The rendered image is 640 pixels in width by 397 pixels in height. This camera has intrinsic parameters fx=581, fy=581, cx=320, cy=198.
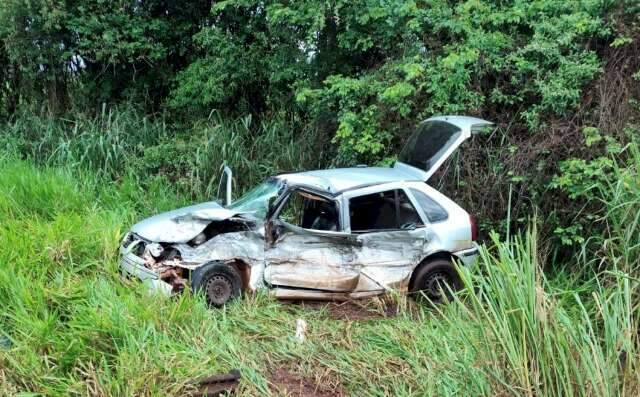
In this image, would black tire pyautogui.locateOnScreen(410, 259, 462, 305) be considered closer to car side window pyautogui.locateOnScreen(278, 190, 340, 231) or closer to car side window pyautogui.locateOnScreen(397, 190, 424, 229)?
car side window pyautogui.locateOnScreen(397, 190, 424, 229)

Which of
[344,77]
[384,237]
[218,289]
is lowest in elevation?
[218,289]

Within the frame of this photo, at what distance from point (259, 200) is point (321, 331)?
162 cm

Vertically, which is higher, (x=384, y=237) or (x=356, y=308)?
(x=384, y=237)

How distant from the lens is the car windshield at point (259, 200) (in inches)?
235

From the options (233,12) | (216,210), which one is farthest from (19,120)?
(216,210)

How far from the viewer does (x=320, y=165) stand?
9.31 metres

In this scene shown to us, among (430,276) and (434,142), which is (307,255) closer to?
(430,276)

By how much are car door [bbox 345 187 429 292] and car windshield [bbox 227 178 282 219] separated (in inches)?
32.8

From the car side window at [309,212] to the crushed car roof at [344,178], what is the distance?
0.14 metres

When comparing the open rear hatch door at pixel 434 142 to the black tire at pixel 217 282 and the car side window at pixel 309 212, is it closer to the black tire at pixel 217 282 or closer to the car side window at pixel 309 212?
the car side window at pixel 309 212

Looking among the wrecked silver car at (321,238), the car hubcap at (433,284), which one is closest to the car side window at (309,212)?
the wrecked silver car at (321,238)

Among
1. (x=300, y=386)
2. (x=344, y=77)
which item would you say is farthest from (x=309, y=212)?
(x=344, y=77)

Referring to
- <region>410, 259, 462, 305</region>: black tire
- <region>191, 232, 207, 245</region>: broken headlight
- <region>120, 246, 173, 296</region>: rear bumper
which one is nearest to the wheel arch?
<region>410, 259, 462, 305</region>: black tire

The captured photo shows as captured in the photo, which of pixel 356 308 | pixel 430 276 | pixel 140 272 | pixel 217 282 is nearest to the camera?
pixel 140 272
